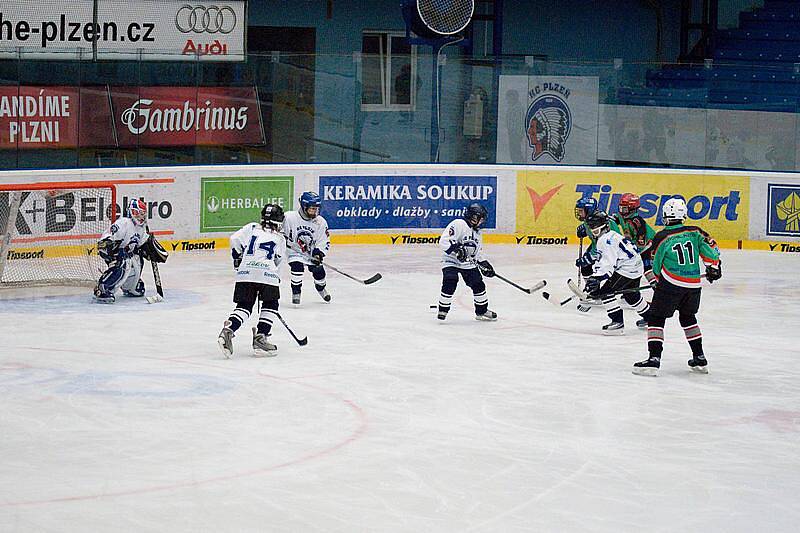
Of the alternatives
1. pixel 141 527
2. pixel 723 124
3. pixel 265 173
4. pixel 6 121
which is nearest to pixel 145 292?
pixel 6 121

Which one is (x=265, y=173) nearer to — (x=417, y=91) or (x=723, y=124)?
(x=417, y=91)

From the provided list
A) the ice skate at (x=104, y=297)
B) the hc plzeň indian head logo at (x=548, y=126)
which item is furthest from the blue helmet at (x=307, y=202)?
the hc plzeň indian head logo at (x=548, y=126)

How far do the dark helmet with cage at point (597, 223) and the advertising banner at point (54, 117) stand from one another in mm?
6256

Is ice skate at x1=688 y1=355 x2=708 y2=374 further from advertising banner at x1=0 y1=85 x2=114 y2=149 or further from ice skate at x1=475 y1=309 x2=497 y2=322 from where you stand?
advertising banner at x1=0 y1=85 x2=114 y2=149

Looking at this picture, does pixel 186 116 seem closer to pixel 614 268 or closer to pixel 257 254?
pixel 614 268

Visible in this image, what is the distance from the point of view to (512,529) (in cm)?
600

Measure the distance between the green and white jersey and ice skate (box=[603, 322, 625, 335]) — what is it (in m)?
1.99

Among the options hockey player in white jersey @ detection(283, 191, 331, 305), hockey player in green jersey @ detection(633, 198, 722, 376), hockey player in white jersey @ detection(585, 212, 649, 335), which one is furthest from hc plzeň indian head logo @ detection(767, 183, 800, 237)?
hockey player in green jersey @ detection(633, 198, 722, 376)

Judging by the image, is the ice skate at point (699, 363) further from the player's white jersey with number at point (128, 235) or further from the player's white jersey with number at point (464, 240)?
the player's white jersey with number at point (128, 235)

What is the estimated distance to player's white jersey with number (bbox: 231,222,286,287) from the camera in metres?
A: 9.61

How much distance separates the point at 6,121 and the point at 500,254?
19.3 ft

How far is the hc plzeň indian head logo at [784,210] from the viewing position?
56.1 feet

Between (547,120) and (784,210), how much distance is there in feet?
10.5

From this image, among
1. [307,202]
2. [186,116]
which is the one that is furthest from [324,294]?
[186,116]
